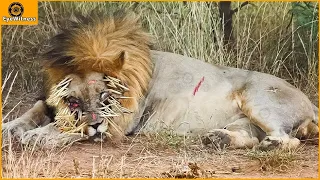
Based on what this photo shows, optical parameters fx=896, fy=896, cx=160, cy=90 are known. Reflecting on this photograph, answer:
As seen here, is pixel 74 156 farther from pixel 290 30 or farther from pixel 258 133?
pixel 290 30

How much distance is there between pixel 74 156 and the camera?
584 centimetres

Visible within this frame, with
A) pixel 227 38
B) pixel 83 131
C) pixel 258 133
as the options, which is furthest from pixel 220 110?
pixel 227 38

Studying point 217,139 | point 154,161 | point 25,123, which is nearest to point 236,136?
point 217,139

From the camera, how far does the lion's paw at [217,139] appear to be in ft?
19.7

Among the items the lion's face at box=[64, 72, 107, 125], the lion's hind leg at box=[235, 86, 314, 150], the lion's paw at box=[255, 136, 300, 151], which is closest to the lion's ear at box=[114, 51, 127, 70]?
the lion's face at box=[64, 72, 107, 125]

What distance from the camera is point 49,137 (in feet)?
19.7

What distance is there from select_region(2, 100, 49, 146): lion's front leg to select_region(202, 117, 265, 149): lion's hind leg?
1202mm

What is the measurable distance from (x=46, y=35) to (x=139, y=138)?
2161 millimetres

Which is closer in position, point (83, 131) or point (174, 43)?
point (83, 131)

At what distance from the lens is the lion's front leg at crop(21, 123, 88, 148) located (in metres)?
5.95

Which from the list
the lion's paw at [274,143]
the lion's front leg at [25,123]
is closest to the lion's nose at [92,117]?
the lion's front leg at [25,123]

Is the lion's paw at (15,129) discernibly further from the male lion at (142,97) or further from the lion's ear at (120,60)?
the lion's ear at (120,60)

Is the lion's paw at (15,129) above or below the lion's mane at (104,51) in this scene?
below

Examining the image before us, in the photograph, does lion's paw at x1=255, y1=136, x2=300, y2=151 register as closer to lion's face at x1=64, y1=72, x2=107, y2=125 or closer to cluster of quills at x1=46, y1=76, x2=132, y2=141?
cluster of quills at x1=46, y1=76, x2=132, y2=141
